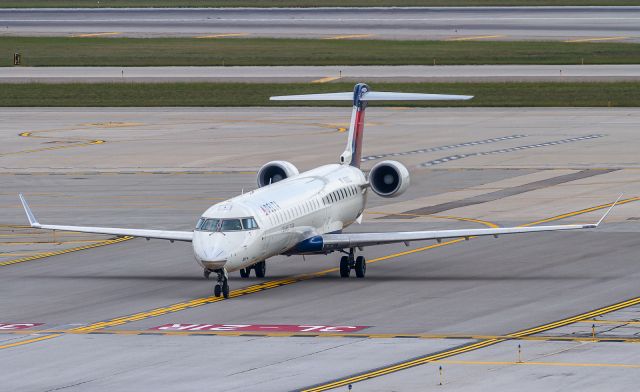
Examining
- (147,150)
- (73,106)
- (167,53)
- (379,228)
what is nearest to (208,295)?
(379,228)

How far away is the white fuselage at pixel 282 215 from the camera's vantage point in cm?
→ 4081

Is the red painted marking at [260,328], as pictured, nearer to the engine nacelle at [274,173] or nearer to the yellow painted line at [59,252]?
the engine nacelle at [274,173]

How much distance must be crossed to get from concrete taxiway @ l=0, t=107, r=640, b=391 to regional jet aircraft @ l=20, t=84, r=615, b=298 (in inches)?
47.4

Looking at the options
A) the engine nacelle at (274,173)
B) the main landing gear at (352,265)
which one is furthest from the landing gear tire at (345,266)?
the engine nacelle at (274,173)

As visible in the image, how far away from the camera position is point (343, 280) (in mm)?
44750

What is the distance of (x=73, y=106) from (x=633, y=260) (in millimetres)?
62243

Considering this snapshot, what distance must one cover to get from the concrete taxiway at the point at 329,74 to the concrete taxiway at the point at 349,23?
2116 cm

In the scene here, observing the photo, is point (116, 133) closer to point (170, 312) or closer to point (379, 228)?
point (379, 228)

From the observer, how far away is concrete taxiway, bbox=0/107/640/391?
1281 inches

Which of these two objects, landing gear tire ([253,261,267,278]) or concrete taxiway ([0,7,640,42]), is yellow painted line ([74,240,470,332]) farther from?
concrete taxiway ([0,7,640,42])

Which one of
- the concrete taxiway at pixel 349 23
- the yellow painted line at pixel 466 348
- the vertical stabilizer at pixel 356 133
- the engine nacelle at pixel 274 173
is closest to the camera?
the yellow painted line at pixel 466 348

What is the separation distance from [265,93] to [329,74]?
8.16 m

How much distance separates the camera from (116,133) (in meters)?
86.9

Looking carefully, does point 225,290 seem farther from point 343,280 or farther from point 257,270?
point 343,280
